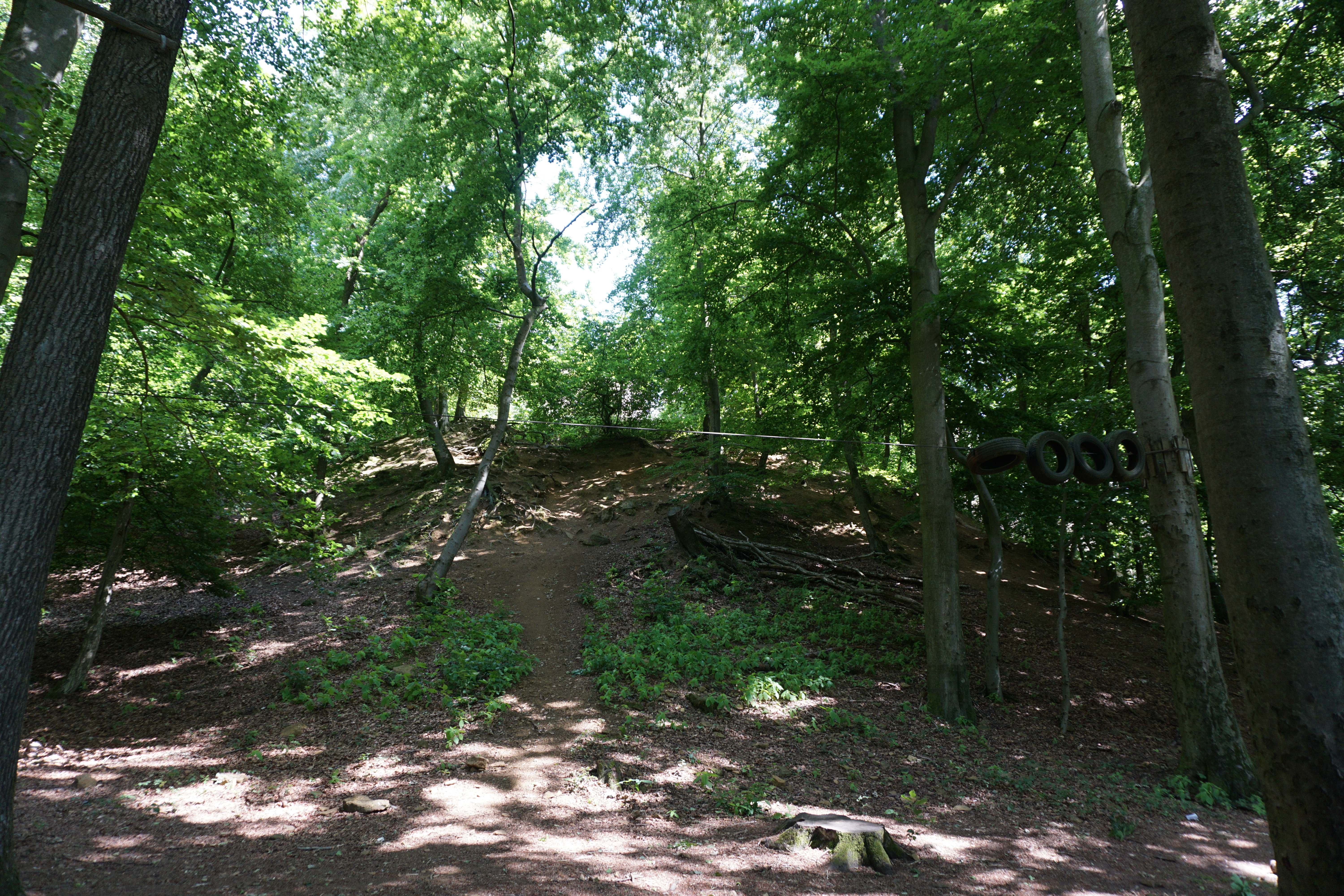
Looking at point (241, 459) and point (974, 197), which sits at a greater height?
point (974, 197)

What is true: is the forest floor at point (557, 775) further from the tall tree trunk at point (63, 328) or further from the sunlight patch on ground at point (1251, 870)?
the tall tree trunk at point (63, 328)

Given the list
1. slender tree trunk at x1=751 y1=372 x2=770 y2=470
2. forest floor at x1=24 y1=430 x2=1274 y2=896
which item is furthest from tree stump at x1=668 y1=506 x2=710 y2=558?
forest floor at x1=24 y1=430 x2=1274 y2=896

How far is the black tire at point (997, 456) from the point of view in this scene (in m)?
4.81

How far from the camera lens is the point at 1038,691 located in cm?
945

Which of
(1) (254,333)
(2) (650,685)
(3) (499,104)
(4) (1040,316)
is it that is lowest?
(2) (650,685)

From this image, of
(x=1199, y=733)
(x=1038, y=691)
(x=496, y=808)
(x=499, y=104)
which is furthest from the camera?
(x=499, y=104)

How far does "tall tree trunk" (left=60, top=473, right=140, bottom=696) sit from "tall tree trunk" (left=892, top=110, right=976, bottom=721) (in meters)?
10.3

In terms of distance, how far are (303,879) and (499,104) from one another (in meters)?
13.6

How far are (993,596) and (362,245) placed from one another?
54.6 feet

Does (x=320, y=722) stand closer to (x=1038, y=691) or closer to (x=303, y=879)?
(x=303, y=879)

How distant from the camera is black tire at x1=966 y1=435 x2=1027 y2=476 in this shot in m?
4.81

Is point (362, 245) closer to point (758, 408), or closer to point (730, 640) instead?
point (758, 408)

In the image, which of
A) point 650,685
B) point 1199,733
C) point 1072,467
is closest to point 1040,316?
point 1199,733

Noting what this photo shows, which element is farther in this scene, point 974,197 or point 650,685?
point 974,197
